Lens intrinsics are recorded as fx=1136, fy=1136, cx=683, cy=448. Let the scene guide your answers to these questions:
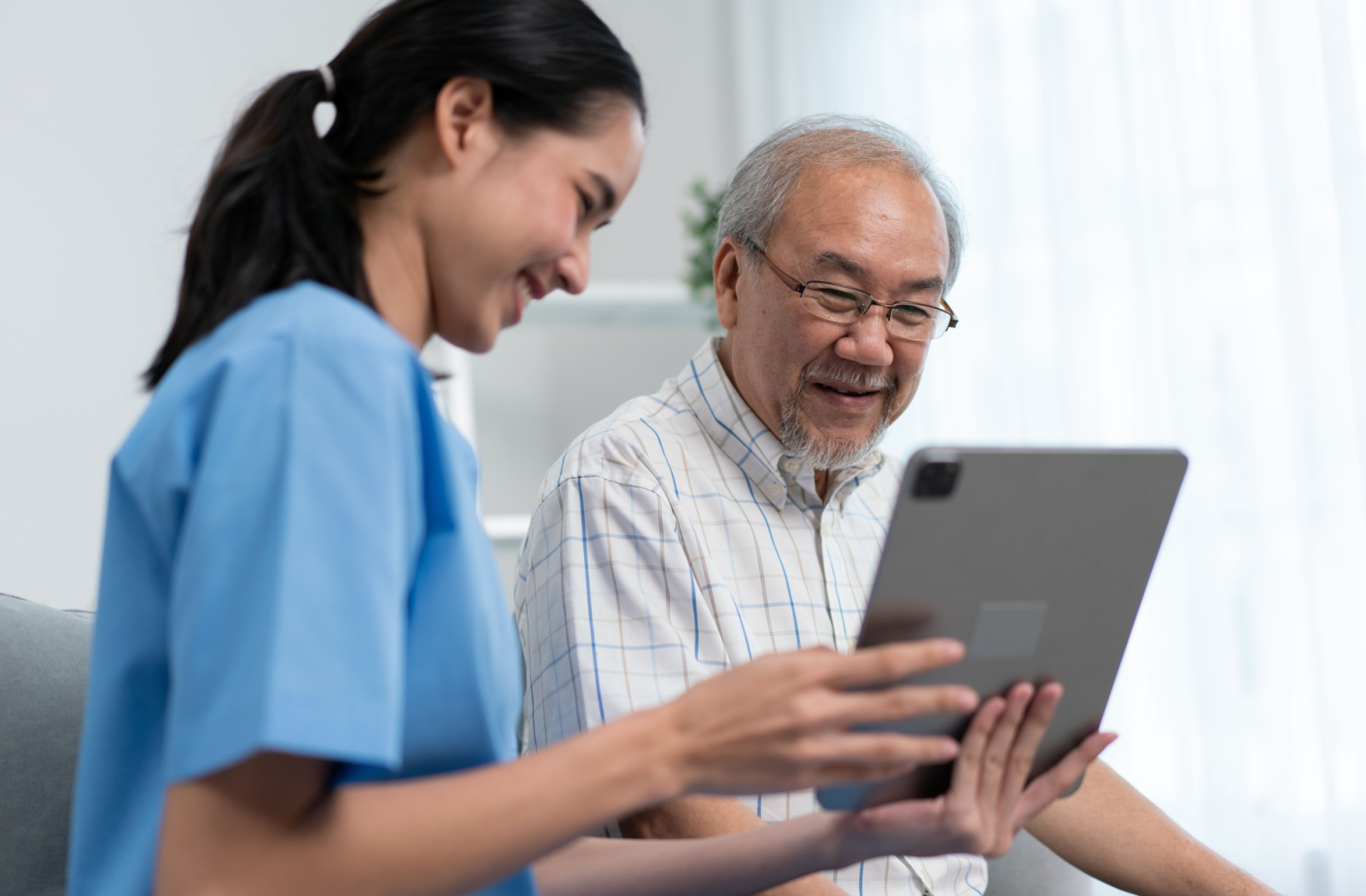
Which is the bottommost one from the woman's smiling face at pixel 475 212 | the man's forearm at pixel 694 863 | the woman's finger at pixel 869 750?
the man's forearm at pixel 694 863

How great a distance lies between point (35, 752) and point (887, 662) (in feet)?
2.76

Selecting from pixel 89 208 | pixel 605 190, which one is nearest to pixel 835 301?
pixel 605 190

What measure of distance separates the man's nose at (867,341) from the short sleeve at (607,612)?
1.06ft

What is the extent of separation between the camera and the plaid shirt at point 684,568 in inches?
45.1

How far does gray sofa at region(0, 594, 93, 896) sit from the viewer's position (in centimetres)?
104

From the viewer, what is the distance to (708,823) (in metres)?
1.08

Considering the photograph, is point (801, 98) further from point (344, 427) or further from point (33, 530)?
point (344, 427)

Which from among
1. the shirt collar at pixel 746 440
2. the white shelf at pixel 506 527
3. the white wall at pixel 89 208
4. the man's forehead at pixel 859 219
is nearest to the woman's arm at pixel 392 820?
the shirt collar at pixel 746 440

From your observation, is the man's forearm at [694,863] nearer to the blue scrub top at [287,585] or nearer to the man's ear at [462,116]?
the blue scrub top at [287,585]

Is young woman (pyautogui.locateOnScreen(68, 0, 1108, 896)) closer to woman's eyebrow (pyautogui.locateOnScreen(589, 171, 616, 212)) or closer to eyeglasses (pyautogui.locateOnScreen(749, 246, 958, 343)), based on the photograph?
woman's eyebrow (pyautogui.locateOnScreen(589, 171, 616, 212))

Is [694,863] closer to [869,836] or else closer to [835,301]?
[869,836]

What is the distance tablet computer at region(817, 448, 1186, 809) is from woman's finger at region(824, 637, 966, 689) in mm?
72

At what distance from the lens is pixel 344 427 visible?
23.1 inches

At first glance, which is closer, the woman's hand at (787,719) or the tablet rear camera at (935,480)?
the woman's hand at (787,719)
